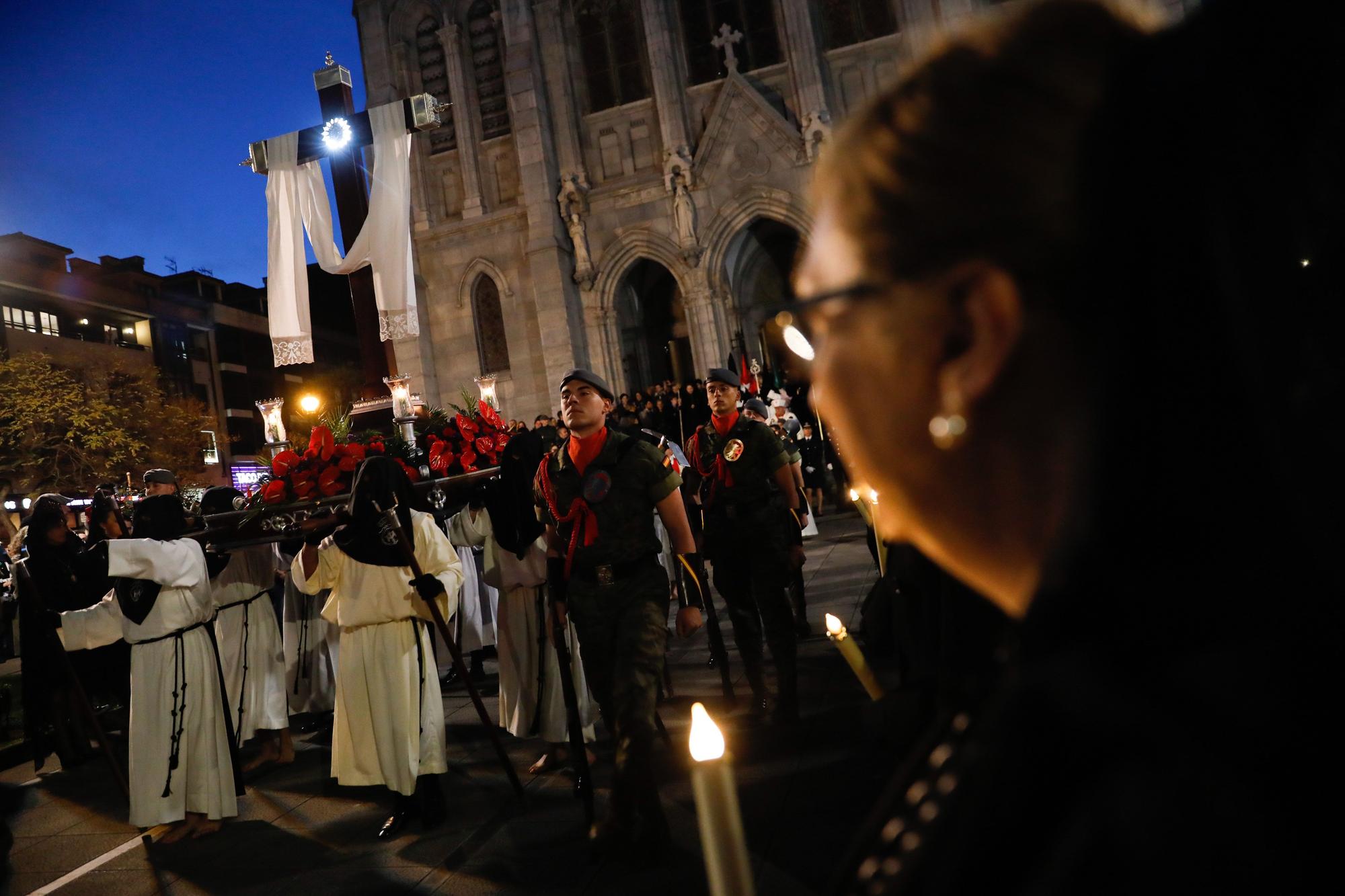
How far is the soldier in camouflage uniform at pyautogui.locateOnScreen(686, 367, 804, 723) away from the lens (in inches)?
233

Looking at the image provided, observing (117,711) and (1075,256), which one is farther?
(117,711)

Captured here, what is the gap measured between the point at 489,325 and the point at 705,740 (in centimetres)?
2506

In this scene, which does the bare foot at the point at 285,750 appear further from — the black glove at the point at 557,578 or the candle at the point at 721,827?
the candle at the point at 721,827

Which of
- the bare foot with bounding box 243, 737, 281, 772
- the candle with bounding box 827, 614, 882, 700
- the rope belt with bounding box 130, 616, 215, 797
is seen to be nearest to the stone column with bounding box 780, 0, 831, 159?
the bare foot with bounding box 243, 737, 281, 772

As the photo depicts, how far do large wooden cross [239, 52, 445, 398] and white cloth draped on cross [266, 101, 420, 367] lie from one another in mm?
142

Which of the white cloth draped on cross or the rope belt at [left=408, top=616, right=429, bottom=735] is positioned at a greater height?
the white cloth draped on cross

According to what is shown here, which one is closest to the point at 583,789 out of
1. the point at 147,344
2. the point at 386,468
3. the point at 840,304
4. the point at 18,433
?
the point at 386,468

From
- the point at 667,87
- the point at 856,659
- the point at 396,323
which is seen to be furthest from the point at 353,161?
the point at 667,87

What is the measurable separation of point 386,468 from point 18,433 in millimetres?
28252

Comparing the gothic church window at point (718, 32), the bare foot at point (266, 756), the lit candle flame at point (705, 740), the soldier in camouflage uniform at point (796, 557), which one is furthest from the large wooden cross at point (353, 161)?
the gothic church window at point (718, 32)

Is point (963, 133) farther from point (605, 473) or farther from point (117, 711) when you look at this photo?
point (117, 711)

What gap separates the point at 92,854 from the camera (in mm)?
5156

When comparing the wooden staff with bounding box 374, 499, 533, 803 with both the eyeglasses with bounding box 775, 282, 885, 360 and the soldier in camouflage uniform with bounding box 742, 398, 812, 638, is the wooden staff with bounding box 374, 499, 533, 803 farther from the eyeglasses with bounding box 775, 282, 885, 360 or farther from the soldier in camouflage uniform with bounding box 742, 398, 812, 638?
the eyeglasses with bounding box 775, 282, 885, 360

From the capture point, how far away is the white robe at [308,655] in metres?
7.50
